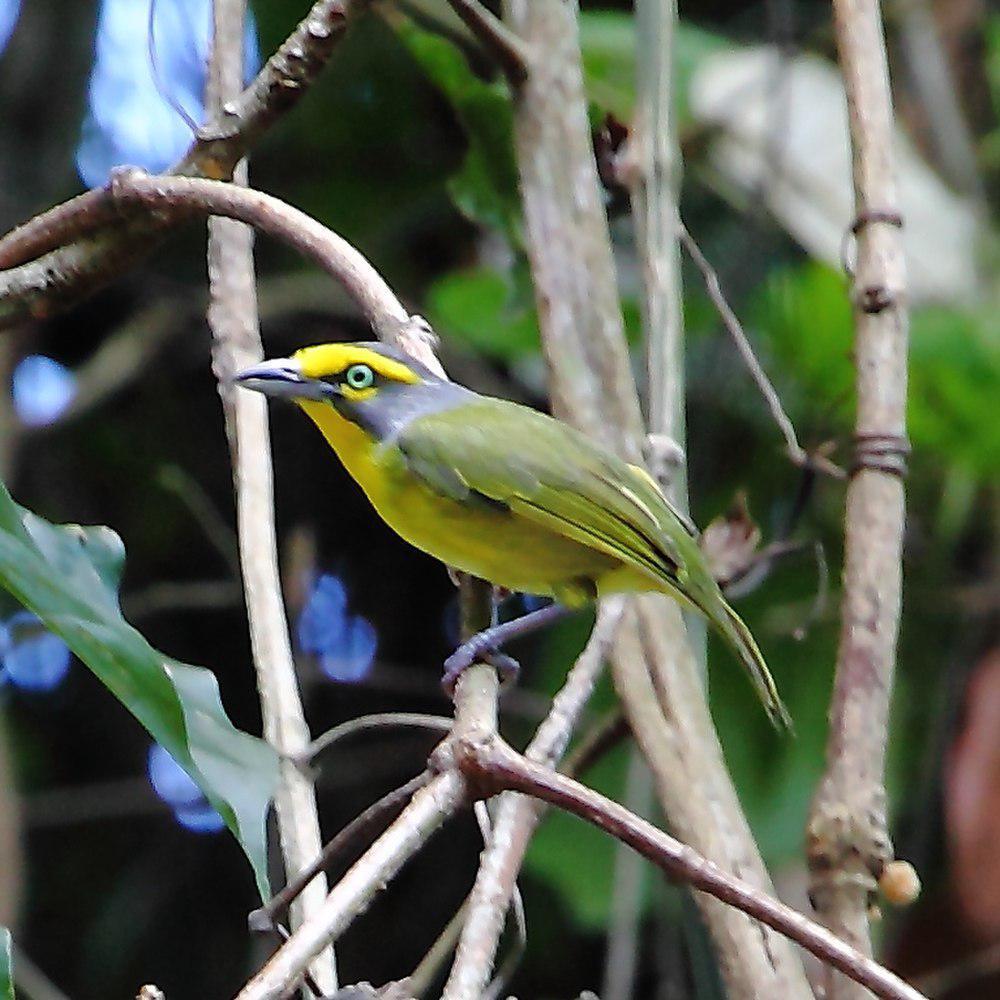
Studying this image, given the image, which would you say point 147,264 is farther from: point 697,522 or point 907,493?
point 907,493

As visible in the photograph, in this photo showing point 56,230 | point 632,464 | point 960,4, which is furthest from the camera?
point 960,4

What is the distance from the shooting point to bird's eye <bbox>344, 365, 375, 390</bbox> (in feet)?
5.21

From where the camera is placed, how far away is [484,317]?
254 centimetres

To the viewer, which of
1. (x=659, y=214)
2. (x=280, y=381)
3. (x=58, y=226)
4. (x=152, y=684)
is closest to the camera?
(x=152, y=684)

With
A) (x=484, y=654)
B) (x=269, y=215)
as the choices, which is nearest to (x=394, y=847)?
(x=484, y=654)

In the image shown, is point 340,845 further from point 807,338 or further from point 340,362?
point 807,338

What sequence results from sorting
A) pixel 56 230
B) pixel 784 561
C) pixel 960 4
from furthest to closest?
pixel 960 4 → pixel 784 561 → pixel 56 230

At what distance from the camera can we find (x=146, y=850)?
284 cm

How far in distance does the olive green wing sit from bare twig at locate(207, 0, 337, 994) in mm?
169

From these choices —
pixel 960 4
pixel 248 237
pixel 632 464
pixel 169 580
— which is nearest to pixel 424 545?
pixel 632 464

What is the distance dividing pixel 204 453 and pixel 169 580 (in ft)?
0.84

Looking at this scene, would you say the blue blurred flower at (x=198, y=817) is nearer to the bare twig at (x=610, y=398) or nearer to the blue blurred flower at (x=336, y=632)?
the blue blurred flower at (x=336, y=632)

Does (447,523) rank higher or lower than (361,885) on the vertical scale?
higher

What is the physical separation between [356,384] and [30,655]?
1.37 m
